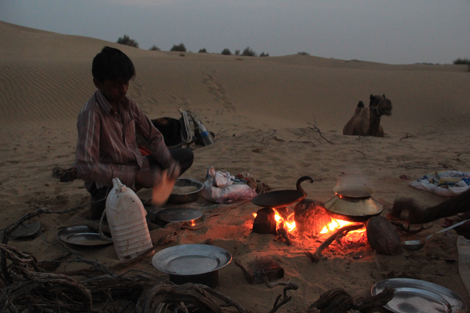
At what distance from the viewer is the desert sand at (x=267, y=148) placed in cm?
262

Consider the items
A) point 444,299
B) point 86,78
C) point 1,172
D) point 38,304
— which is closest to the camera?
point 38,304

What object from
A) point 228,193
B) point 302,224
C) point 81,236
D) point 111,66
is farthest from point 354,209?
point 81,236

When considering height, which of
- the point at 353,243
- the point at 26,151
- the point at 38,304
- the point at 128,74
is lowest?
the point at 26,151

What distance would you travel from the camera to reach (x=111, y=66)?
9.18 ft

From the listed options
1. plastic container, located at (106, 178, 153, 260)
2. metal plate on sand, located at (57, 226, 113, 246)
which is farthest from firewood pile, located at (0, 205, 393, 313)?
metal plate on sand, located at (57, 226, 113, 246)

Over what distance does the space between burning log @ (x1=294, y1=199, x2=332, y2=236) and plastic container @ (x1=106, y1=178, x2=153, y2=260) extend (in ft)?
4.15

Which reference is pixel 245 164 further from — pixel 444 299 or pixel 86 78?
pixel 86 78

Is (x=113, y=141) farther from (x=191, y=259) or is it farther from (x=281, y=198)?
(x=281, y=198)

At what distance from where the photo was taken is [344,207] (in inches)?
116

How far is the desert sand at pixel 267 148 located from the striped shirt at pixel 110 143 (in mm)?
631

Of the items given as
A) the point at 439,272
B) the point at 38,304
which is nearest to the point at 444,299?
the point at 439,272

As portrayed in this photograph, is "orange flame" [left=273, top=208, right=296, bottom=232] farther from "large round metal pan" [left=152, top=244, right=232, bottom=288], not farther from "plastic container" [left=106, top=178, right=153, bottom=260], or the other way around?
"plastic container" [left=106, top=178, right=153, bottom=260]

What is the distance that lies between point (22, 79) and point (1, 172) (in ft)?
36.8

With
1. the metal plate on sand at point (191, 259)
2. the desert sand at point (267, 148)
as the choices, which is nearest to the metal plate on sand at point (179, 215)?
the desert sand at point (267, 148)
